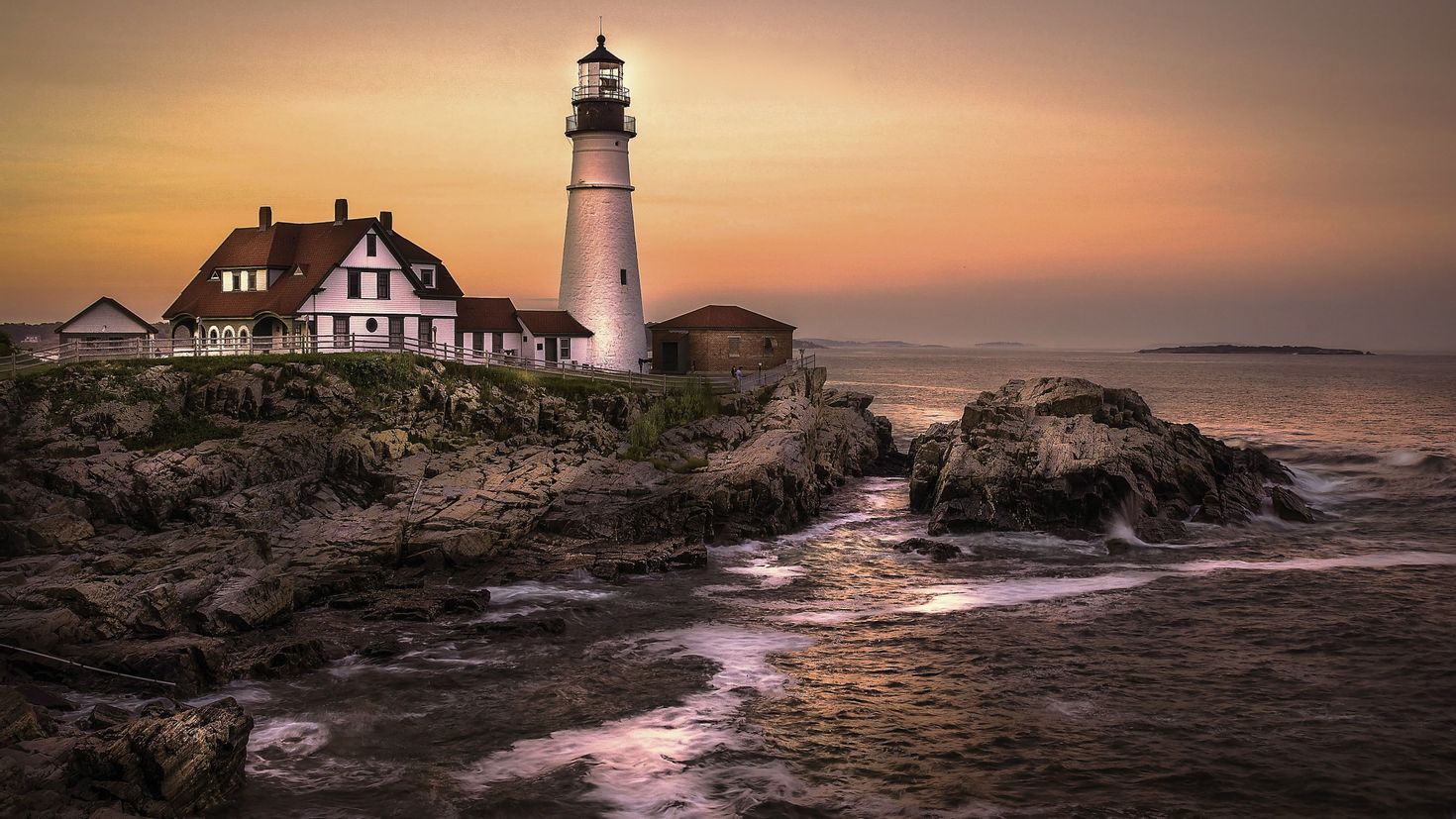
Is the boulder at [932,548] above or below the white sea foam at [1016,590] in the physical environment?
above

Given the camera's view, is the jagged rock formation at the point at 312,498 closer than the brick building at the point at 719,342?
Yes

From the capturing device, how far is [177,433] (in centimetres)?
3328

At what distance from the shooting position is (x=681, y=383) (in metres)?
47.8

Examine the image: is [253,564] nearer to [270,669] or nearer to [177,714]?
[270,669]

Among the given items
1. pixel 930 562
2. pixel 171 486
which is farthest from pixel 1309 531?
pixel 171 486

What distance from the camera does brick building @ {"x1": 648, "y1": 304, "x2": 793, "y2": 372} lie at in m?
56.3

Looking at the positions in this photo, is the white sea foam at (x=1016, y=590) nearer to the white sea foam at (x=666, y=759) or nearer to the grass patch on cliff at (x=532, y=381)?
the white sea foam at (x=666, y=759)

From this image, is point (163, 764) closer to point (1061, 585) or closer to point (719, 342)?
point (1061, 585)

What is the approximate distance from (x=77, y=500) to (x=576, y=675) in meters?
17.0

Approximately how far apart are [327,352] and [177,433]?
902 cm

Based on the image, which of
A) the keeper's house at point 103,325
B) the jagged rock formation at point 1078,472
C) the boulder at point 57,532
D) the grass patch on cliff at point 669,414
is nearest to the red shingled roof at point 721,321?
the grass patch on cliff at point 669,414

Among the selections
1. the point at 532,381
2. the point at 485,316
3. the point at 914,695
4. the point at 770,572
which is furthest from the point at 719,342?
the point at 914,695

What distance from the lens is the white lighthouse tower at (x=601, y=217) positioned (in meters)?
50.7

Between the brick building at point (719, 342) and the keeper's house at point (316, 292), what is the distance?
1270cm
